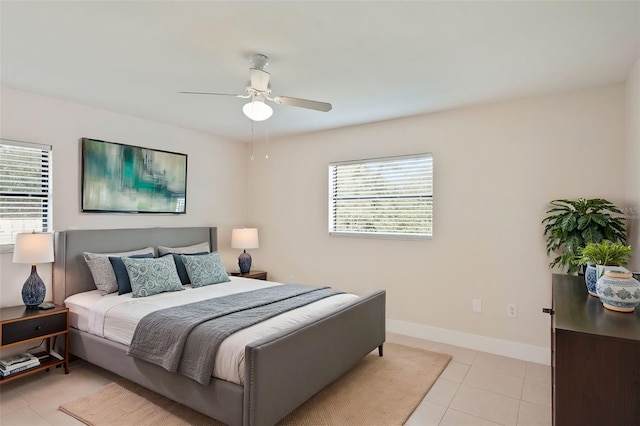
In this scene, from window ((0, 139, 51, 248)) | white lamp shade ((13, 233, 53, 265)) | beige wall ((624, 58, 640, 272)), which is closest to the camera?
beige wall ((624, 58, 640, 272))

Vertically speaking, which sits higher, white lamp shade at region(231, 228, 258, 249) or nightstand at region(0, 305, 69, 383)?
white lamp shade at region(231, 228, 258, 249)

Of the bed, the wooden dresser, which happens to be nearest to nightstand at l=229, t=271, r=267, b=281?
the bed

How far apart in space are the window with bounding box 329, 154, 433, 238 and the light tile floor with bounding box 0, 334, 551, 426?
1.47 m

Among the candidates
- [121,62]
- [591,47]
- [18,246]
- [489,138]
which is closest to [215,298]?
[18,246]

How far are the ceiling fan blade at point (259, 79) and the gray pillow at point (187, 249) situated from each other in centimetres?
237

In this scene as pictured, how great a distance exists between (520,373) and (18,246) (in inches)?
172

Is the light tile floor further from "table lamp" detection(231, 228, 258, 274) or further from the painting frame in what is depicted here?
"table lamp" detection(231, 228, 258, 274)

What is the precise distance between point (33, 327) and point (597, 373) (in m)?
3.66

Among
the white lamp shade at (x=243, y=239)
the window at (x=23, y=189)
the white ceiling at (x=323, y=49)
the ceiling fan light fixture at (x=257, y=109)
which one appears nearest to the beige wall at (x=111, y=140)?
the window at (x=23, y=189)

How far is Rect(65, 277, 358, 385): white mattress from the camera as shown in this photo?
214 centimetres

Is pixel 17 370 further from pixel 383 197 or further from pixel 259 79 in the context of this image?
pixel 383 197

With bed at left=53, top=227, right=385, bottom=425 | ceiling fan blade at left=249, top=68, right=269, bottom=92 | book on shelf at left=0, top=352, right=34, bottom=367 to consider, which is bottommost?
book on shelf at left=0, top=352, right=34, bottom=367

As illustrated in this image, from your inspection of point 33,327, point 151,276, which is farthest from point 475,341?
point 33,327

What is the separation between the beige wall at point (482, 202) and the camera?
313cm
